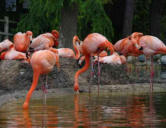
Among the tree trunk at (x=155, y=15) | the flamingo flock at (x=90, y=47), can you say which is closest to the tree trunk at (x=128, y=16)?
the tree trunk at (x=155, y=15)

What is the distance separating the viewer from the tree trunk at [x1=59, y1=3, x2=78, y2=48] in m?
14.0

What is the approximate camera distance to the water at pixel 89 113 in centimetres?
551

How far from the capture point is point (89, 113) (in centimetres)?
649

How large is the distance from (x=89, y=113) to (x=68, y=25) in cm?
778

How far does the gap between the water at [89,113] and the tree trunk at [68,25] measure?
17.8 feet

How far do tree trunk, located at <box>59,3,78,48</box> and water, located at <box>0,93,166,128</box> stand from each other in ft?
17.8

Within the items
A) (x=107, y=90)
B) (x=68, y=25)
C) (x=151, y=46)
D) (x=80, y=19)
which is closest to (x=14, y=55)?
(x=107, y=90)

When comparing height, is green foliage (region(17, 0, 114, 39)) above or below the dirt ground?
above

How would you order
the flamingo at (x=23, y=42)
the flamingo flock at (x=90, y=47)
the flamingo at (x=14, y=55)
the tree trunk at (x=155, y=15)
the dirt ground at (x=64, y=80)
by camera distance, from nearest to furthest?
the dirt ground at (x=64, y=80)
the flamingo flock at (x=90, y=47)
the flamingo at (x=14, y=55)
the flamingo at (x=23, y=42)
the tree trunk at (x=155, y=15)

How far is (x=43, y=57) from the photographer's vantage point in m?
7.95

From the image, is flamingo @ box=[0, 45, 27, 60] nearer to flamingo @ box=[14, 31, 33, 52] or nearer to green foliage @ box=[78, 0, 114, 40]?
flamingo @ box=[14, 31, 33, 52]

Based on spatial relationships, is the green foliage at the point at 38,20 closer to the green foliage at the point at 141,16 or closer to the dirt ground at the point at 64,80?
the green foliage at the point at 141,16

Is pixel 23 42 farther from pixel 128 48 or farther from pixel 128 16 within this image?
pixel 128 16

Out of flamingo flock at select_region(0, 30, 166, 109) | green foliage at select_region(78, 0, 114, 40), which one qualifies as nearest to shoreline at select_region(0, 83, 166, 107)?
flamingo flock at select_region(0, 30, 166, 109)
